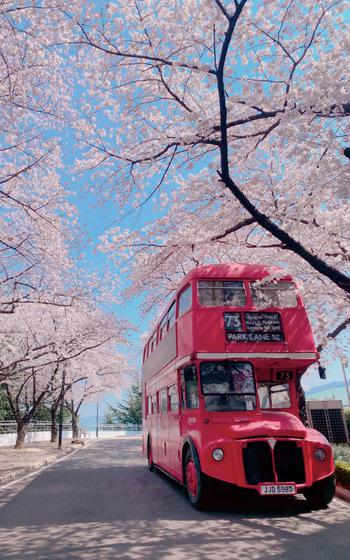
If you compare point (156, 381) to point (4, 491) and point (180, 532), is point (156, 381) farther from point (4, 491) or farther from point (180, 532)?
point (180, 532)

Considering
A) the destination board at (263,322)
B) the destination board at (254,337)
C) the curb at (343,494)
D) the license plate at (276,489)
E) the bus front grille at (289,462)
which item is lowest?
the curb at (343,494)

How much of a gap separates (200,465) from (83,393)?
128ft

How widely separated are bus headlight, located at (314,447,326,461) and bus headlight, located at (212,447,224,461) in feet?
4.93

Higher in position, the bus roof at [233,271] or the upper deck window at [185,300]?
the bus roof at [233,271]

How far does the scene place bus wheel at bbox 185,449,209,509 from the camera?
7035 mm

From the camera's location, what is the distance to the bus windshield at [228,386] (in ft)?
24.1

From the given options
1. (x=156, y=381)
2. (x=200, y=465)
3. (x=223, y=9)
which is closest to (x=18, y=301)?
(x=156, y=381)

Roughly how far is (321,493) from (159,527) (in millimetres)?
2754

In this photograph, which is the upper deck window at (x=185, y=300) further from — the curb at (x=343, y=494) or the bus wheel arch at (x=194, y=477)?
the curb at (x=343, y=494)

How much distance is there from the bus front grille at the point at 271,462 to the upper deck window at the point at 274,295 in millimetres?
2450

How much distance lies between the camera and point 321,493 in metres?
7.07

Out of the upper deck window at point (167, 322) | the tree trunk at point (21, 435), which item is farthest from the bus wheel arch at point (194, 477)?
the tree trunk at point (21, 435)

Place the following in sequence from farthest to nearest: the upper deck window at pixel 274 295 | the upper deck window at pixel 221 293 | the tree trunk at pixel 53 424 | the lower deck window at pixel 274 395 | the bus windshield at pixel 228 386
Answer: the tree trunk at pixel 53 424
the lower deck window at pixel 274 395
the upper deck window at pixel 274 295
the upper deck window at pixel 221 293
the bus windshield at pixel 228 386

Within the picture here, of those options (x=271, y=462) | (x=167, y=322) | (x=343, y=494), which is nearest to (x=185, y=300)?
(x=167, y=322)
